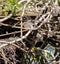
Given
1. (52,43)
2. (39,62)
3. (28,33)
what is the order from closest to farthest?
1. (28,33)
2. (52,43)
3. (39,62)

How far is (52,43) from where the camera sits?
185 centimetres

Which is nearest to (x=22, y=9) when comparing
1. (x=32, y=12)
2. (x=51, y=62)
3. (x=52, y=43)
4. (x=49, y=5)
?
(x=32, y=12)

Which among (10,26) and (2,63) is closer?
(10,26)

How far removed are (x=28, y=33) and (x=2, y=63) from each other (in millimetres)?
339

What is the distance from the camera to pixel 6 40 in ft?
5.72

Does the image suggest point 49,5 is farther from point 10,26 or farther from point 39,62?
point 39,62

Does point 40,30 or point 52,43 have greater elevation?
point 40,30

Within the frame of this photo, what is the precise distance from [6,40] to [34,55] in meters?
0.30

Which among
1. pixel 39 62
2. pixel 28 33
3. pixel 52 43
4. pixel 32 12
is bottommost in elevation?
pixel 39 62

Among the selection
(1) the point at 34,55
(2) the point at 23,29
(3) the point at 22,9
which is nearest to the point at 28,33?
(2) the point at 23,29

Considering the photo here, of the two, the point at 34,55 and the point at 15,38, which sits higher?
the point at 15,38

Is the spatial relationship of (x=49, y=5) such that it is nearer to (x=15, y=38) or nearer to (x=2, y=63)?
(x=15, y=38)

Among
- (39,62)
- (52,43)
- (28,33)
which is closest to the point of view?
(28,33)

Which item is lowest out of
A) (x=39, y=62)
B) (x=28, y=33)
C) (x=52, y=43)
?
(x=39, y=62)
